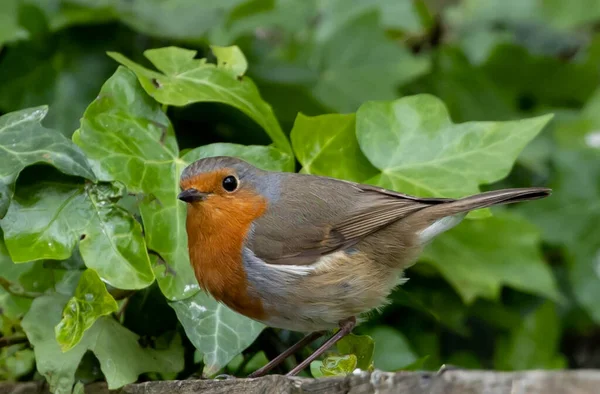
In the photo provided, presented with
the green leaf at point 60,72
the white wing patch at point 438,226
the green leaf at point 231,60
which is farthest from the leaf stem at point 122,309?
the green leaf at point 60,72

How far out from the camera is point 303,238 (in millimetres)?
2459

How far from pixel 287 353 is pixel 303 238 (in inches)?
13.6

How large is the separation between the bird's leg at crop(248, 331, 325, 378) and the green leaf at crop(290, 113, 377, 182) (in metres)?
0.50

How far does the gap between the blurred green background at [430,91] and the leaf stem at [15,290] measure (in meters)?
0.05

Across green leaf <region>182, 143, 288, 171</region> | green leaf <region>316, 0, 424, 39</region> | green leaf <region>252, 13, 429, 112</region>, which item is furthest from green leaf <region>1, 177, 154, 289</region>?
green leaf <region>316, 0, 424, 39</region>

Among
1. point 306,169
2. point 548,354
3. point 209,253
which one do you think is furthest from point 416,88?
point 209,253

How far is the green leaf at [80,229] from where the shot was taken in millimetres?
2166

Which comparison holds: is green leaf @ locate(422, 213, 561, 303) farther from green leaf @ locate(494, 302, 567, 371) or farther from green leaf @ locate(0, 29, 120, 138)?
green leaf @ locate(0, 29, 120, 138)

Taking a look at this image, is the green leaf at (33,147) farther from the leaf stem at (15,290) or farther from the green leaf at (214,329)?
the green leaf at (214,329)

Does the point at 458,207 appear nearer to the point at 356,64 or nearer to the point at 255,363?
the point at 255,363

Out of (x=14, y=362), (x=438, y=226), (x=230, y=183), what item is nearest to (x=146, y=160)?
(x=230, y=183)

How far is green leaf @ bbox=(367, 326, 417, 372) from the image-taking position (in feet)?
9.57

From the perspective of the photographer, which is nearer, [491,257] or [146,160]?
[146,160]

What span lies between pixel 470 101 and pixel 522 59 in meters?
0.43
